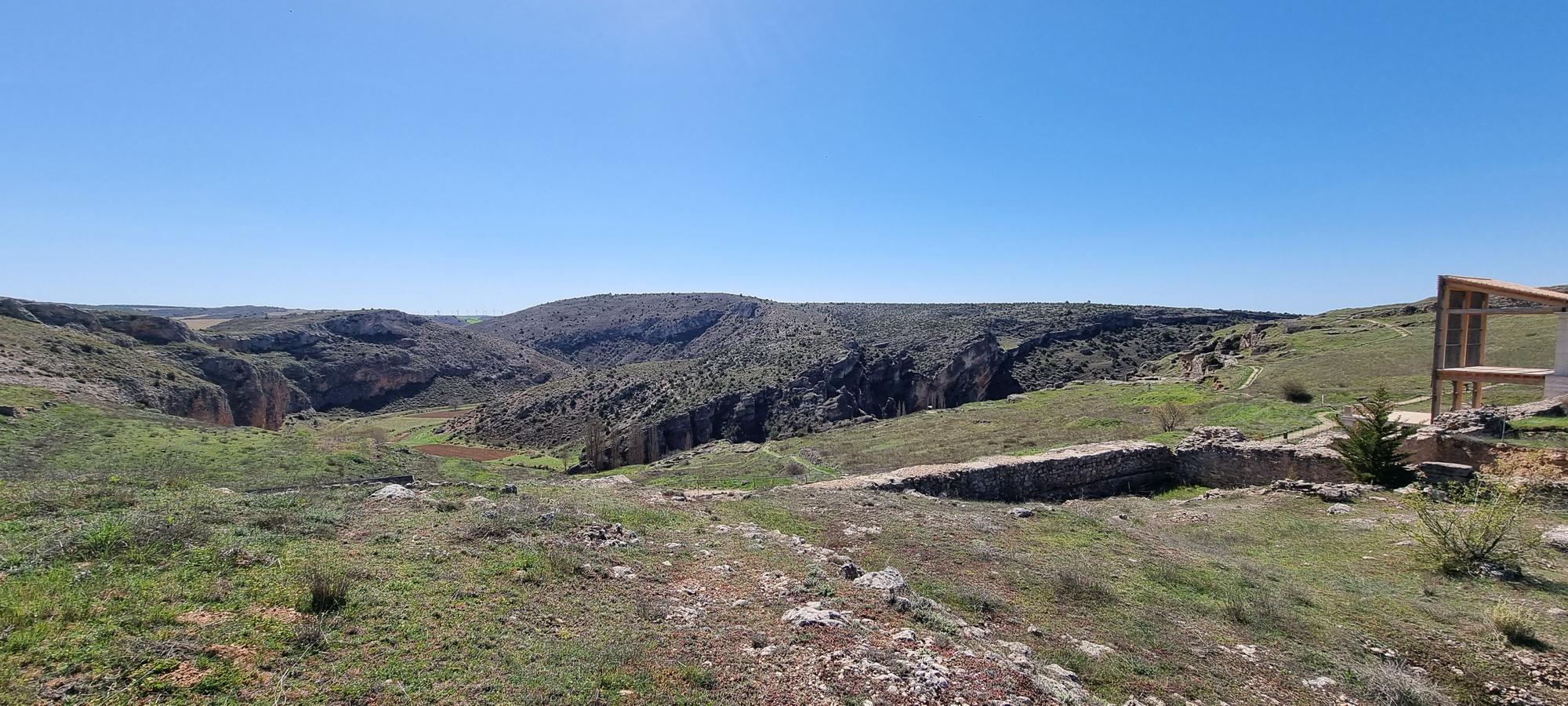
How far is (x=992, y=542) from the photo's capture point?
10375mm

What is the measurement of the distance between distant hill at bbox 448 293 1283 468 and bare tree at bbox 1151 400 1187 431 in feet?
76.9

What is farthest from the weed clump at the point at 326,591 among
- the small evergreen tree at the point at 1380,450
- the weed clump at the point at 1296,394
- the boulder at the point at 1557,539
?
the weed clump at the point at 1296,394

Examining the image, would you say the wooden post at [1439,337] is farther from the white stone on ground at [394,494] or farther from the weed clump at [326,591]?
the white stone on ground at [394,494]

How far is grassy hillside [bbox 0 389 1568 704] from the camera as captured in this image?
468cm

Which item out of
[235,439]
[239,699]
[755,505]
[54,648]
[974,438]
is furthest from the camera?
[974,438]

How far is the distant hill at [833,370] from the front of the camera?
50875 millimetres

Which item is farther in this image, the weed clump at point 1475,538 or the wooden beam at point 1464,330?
the wooden beam at point 1464,330

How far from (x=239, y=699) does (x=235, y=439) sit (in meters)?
25.0

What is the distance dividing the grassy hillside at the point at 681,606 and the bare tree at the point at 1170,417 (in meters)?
13.6

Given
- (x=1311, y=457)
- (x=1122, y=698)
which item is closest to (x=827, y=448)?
(x=1311, y=457)

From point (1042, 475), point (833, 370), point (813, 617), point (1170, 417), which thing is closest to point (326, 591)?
point (813, 617)

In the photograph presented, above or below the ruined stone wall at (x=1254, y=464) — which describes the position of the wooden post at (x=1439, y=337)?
above

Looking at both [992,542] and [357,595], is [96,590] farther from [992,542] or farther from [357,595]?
[992,542]

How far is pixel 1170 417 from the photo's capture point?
86.2ft
